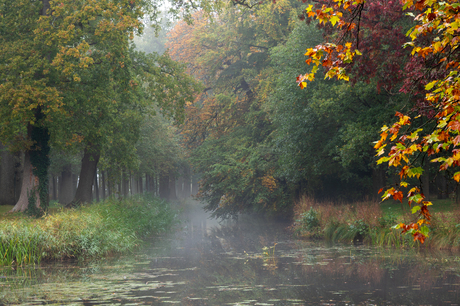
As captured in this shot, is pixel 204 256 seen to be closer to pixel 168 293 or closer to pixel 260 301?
pixel 168 293

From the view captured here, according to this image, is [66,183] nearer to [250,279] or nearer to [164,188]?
[164,188]

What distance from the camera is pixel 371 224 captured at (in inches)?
647

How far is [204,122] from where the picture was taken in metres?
33.9

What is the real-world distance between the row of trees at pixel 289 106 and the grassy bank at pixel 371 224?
1.55 metres

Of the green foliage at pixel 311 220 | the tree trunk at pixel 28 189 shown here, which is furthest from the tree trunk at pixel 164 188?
the green foliage at pixel 311 220

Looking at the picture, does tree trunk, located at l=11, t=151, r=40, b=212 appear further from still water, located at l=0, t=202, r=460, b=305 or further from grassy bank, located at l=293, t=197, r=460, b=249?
grassy bank, located at l=293, t=197, r=460, b=249

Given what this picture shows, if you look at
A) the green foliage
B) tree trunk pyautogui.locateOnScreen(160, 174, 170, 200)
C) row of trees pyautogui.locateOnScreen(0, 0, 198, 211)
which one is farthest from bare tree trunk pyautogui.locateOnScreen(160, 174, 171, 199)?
the green foliage

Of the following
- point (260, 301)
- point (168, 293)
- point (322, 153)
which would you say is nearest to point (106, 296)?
point (168, 293)

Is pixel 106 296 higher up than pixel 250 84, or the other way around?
pixel 250 84

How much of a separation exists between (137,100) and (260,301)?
16059 mm

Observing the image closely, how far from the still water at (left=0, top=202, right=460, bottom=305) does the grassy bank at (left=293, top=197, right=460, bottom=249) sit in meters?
0.92

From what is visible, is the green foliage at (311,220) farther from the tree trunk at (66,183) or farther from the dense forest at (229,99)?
the tree trunk at (66,183)

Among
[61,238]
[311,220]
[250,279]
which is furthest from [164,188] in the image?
[250,279]

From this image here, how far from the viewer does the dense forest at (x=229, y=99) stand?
15.6m
